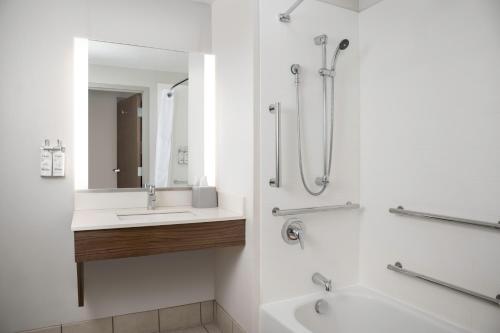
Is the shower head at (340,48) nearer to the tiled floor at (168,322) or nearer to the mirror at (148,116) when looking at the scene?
the mirror at (148,116)

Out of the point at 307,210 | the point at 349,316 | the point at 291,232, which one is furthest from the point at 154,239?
the point at 349,316

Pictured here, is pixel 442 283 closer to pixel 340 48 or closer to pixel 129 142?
pixel 340 48

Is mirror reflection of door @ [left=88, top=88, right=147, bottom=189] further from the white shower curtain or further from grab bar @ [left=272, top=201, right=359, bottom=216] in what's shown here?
grab bar @ [left=272, top=201, right=359, bottom=216]

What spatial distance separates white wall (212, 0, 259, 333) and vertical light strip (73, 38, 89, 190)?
0.80m

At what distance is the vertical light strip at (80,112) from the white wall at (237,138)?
0.80m

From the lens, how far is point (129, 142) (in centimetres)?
220

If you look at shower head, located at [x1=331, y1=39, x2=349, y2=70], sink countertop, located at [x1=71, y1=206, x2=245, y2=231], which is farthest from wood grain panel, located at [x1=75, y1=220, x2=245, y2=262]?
shower head, located at [x1=331, y1=39, x2=349, y2=70]

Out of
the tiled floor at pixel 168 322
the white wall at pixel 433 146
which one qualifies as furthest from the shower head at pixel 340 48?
the tiled floor at pixel 168 322

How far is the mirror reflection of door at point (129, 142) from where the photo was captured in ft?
7.07

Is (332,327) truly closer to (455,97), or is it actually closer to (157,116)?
(455,97)

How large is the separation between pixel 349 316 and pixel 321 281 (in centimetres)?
25

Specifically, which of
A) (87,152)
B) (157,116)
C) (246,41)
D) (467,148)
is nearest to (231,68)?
(246,41)

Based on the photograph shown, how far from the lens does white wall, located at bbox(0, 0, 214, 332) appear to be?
75.4 inches

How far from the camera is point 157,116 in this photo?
229 centimetres
